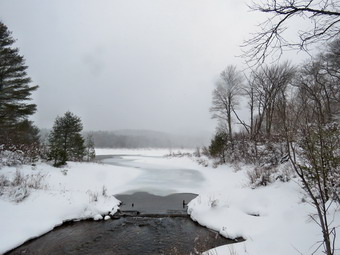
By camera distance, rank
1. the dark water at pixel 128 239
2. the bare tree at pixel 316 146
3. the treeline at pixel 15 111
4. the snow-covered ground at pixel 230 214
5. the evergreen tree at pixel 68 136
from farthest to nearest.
Result: the evergreen tree at pixel 68 136, the treeline at pixel 15 111, the dark water at pixel 128 239, the snow-covered ground at pixel 230 214, the bare tree at pixel 316 146

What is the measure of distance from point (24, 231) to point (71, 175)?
249 inches

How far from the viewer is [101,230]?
19.7 ft

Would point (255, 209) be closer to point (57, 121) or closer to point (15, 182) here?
point (15, 182)

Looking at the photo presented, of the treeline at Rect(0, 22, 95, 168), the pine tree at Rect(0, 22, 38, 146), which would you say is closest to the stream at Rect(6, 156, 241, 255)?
the treeline at Rect(0, 22, 95, 168)

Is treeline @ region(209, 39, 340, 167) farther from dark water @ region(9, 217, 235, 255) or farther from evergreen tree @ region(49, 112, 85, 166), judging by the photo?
evergreen tree @ region(49, 112, 85, 166)

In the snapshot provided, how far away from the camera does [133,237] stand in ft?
18.2

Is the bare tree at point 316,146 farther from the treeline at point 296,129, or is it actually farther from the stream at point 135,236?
the stream at point 135,236

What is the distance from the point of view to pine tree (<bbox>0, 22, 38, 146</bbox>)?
512 inches

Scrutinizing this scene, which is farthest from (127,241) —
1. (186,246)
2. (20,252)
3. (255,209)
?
(255,209)

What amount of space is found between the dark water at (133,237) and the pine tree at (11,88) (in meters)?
10.9

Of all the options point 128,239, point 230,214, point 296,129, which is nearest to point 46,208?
point 128,239

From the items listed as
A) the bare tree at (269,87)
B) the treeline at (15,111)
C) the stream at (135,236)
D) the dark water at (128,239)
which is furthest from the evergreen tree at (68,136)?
the bare tree at (269,87)

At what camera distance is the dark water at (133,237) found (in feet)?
15.7

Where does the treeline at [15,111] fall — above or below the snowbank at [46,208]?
above
